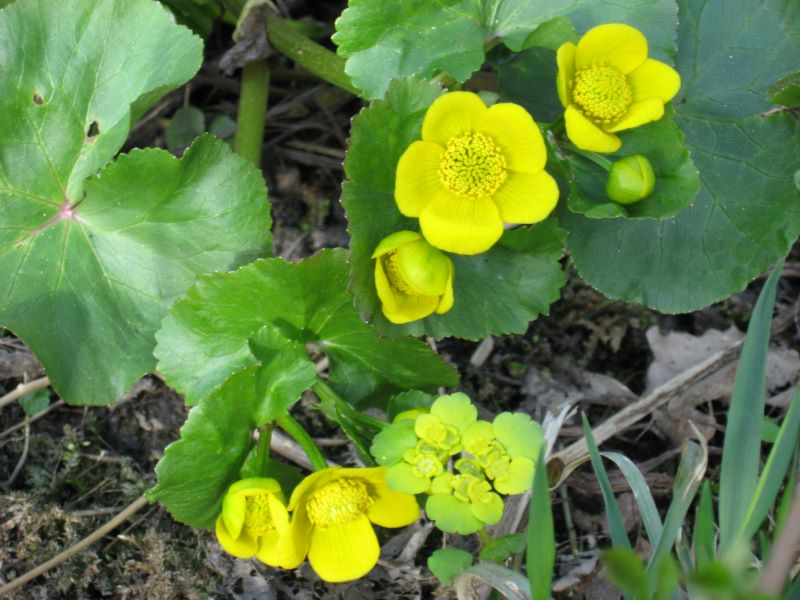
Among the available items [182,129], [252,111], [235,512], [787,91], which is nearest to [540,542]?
[235,512]

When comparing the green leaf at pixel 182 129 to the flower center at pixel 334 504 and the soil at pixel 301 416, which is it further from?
the flower center at pixel 334 504

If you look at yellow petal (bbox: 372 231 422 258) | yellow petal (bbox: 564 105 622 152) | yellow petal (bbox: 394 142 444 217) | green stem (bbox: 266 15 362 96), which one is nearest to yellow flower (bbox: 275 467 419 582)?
yellow petal (bbox: 372 231 422 258)

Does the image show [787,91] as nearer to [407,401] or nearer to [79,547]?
[407,401]

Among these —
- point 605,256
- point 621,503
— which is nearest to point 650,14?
point 605,256

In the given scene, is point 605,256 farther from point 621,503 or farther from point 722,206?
point 621,503

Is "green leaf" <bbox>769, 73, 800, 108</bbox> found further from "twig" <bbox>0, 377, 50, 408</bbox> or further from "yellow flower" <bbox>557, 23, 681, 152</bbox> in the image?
"twig" <bbox>0, 377, 50, 408</bbox>

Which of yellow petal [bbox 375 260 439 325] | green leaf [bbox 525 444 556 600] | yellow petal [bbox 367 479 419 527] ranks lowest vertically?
yellow petal [bbox 367 479 419 527]
